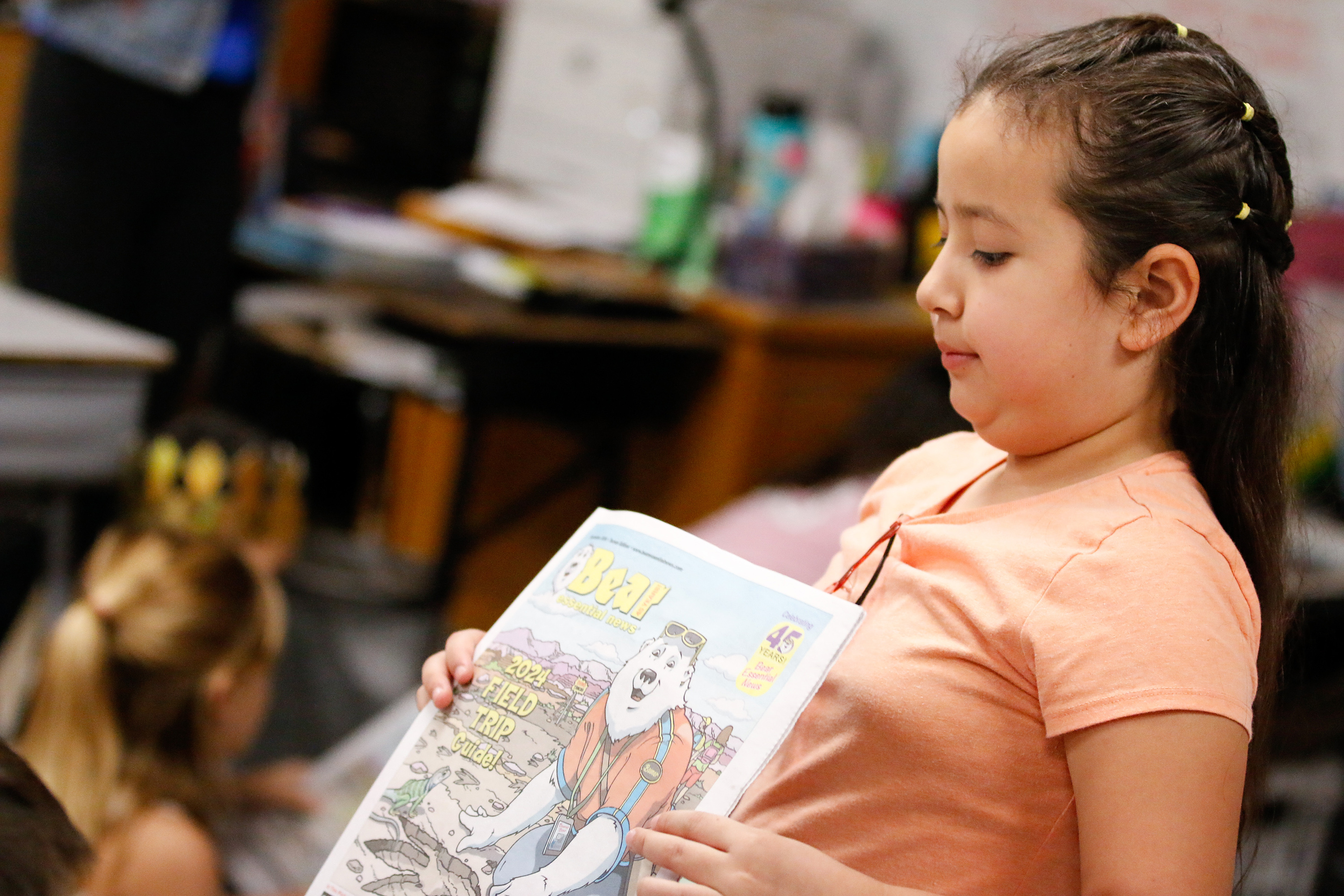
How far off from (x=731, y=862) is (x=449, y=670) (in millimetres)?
227

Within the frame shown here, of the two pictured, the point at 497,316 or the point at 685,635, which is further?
the point at 497,316

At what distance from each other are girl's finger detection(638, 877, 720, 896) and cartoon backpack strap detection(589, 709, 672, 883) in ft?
0.10

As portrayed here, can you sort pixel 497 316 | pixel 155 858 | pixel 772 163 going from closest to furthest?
1. pixel 155 858
2. pixel 497 316
3. pixel 772 163

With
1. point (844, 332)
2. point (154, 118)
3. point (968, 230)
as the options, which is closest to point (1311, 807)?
point (844, 332)

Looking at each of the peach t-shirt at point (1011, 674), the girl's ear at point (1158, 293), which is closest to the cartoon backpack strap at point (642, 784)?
the peach t-shirt at point (1011, 674)

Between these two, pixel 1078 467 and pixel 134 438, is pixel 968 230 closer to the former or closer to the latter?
pixel 1078 467

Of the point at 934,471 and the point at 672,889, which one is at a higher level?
the point at 934,471

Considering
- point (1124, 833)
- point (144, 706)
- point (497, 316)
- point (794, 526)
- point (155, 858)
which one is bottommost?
point (155, 858)

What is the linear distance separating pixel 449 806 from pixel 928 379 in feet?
5.01

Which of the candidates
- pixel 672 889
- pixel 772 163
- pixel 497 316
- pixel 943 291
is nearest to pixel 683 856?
pixel 672 889

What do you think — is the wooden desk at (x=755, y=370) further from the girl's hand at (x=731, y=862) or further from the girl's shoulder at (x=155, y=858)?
the girl's hand at (x=731, y=862)

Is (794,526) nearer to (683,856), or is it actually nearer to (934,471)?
(934,471)

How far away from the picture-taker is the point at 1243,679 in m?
0.67

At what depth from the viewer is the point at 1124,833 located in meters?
0.65
